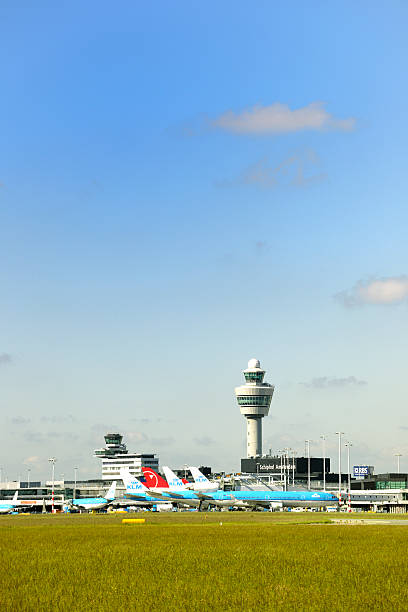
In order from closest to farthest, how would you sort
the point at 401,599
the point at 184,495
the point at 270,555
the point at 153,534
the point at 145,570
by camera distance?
the point at 401,599, the point at 145,570, the point at 270,555, the point at 153,534, the point at 184,495

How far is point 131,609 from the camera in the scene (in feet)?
109

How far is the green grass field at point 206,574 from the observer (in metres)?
35.0

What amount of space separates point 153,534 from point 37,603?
56.6m

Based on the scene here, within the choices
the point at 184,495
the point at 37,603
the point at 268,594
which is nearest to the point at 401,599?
the point at 268,594

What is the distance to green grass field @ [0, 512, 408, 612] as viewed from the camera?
3497 cm

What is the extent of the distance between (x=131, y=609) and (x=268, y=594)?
7.10 meters

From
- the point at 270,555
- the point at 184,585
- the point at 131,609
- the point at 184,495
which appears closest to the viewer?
the point at 131,609

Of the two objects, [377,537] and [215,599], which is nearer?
[215,599]

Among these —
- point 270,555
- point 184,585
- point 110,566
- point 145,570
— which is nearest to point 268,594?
point 184,585

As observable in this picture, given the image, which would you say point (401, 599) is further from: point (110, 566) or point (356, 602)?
point (110, 566)

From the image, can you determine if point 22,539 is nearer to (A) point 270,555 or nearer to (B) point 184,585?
(A) point 270,555

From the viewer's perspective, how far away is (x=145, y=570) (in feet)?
160

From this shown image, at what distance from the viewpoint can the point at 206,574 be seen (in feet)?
151

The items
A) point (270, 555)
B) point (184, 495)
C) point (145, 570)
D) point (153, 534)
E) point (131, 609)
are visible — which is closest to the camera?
point (131, 609)
